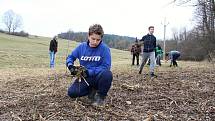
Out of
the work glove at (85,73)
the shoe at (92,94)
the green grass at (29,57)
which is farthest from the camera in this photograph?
the green grass at (29,57)

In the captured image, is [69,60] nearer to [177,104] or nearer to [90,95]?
[90,95]

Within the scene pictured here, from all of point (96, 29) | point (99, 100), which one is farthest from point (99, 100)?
point (96, 29)

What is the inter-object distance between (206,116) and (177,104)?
102 centimetres

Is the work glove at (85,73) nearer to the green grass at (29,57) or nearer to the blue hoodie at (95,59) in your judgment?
the blue hoodie at (95,59)

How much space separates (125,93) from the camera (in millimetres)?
7879

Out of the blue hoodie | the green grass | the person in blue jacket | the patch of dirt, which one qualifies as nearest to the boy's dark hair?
the person in blue jacket

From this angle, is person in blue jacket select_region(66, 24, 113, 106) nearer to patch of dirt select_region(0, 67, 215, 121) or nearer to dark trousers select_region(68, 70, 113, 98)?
dark trousers select_region(68, 70, 113, 98)

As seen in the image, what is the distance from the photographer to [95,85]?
6496 millimetres

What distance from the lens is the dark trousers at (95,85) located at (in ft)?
20.7

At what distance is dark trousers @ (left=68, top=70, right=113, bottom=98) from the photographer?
6.31 m

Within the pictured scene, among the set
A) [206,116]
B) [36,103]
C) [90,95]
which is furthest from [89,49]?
[206,116]

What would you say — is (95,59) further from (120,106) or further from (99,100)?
(120,106)

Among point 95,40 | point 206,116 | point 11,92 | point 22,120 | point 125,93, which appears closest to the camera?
point 22,120

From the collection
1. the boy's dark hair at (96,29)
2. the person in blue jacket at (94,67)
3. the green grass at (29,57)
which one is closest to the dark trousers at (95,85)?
the person in blue jacket at (94,67)
